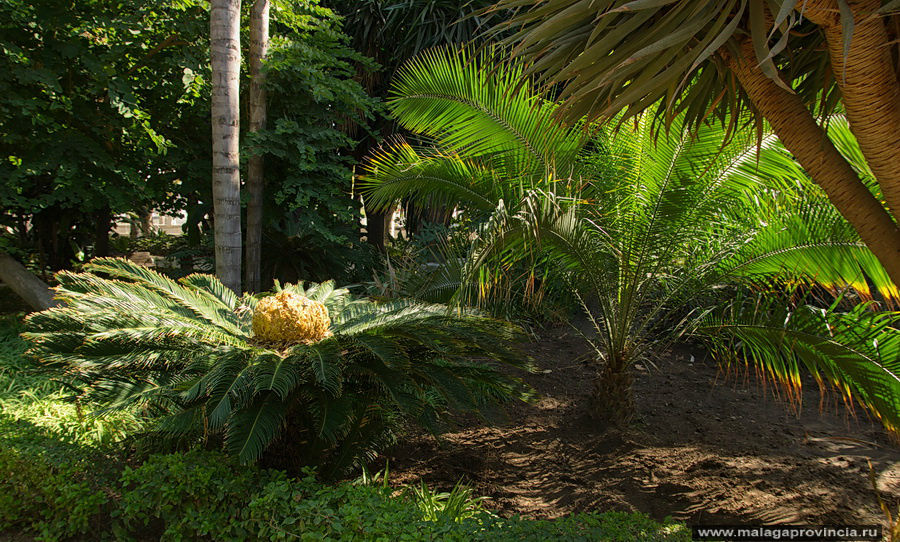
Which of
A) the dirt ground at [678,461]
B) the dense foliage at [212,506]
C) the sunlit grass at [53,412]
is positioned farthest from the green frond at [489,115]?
the sunlit grass at [53,412]

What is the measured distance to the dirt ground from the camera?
11.2ft

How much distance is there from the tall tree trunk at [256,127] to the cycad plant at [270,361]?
2.32 metres

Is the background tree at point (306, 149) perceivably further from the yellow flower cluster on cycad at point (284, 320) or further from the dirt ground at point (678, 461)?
the dirt ground at point (678, 461)

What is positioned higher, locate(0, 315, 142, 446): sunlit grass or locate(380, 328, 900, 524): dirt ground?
locate(0, 315, 142, 446): sunlit grass

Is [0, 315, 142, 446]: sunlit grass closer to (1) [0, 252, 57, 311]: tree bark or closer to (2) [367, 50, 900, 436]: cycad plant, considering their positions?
(1) [0, 252, 57, 311]: tree bark

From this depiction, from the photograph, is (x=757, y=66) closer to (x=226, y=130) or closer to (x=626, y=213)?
(x=626, y=213)

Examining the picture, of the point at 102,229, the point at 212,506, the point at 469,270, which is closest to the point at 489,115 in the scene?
the point at 469,270

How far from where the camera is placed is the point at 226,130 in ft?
16.0

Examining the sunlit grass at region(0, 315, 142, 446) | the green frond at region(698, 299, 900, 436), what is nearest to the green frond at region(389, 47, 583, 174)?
the green frond at region(698, 299, 900, 436)

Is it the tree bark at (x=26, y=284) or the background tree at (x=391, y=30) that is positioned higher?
the background tree at (x=391, y=30)

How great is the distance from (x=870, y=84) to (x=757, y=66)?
46 centimetres

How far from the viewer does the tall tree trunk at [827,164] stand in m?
2.45

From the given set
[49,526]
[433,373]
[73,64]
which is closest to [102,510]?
[49,526]

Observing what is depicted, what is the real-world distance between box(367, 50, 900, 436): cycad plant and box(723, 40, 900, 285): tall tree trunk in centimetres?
65
